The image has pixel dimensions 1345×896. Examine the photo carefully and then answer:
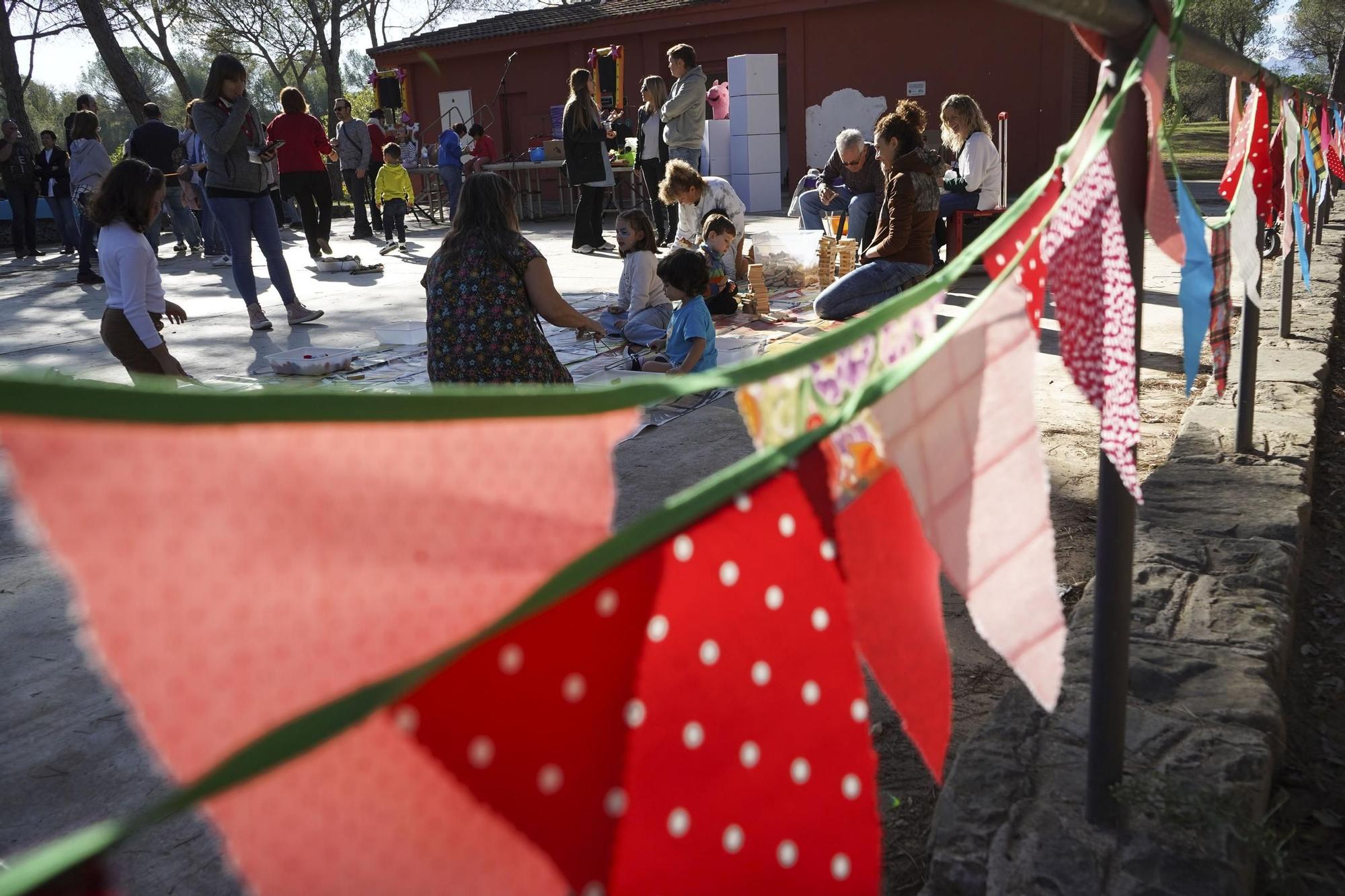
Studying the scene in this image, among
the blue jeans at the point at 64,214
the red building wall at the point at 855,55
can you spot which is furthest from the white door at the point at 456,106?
the blue jeans at the point at 64,214

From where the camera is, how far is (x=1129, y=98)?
1295 millimetres

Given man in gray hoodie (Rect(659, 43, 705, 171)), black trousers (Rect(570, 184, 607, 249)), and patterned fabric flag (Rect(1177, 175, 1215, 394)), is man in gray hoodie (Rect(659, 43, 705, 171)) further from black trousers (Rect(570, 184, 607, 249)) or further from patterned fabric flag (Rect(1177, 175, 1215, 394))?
patterned fabric flag (Rect(1177, 175, 1215, 394))

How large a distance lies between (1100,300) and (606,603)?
0.90 metres

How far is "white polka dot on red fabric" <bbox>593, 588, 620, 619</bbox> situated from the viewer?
634 millimetres

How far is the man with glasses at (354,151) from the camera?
1234 cm

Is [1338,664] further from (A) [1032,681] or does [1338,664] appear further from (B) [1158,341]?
(B) [1158,341]

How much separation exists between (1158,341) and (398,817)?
6.06 metres

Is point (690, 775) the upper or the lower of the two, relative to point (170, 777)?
lower

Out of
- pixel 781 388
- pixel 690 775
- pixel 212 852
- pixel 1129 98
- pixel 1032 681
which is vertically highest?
pixel 1129 98

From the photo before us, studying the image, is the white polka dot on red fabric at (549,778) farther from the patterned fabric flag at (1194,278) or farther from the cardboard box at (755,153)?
the cardboard box at (755,153)

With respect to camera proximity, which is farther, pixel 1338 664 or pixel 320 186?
pixel 320 186

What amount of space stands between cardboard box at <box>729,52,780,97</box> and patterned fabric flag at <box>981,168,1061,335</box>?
41.3ft

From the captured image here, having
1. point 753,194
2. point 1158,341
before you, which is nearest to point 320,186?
point 753,194

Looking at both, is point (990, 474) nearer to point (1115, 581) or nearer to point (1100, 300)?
point (1100, 300)
